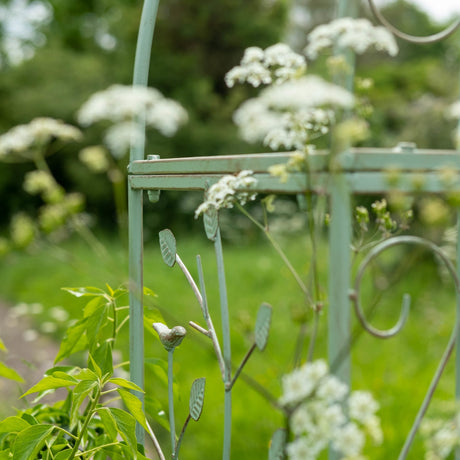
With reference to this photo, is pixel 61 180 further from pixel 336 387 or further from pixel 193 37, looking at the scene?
pixel 336 387

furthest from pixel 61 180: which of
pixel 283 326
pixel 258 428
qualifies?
pixel 258 428

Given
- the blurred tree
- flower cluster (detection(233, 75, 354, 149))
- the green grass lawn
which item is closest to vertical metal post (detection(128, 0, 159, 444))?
the green grass lawn

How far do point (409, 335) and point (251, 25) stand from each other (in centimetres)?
659

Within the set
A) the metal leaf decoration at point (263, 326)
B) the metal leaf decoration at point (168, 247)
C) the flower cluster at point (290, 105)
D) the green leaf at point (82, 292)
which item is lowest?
the green leaf at point (82, 292)

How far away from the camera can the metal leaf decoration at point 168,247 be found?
3.57ft

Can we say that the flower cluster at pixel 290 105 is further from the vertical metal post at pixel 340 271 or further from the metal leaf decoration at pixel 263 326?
the metal leaf decoration at pixel 263 326

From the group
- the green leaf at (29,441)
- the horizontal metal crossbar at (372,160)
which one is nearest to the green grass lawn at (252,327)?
the horizontal metal crossbar at (372,160)

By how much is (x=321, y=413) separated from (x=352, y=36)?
1.50 ft

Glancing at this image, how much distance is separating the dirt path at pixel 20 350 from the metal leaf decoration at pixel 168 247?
1.69 metres

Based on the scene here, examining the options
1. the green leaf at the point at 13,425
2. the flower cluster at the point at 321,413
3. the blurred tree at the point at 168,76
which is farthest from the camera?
the blurred tree at the point at 168,76

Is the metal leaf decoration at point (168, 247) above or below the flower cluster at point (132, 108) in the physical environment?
below

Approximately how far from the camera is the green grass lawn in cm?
243

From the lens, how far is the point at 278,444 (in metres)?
0.75

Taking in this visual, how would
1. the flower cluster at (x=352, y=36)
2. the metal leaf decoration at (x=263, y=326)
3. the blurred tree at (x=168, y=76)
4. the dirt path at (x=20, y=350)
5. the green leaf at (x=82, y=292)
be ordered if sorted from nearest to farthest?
the flower cluster at (x=352, y=36) → the metal leaf decoration at (x=263, y=326) → the green leaf at (x=82, y=292) → the dirt path at (x=20, y=350) → the blurred tree at (x=168, y=76)
